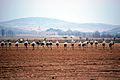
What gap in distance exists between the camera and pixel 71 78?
55.6 feet

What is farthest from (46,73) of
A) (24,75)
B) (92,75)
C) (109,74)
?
(109,74)

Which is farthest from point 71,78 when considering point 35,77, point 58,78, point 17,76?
point 17,76

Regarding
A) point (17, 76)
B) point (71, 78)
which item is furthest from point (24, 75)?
point (71, 78)

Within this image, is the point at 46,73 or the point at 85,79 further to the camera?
the point at 46,73

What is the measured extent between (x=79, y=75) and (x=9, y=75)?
502 centimetres

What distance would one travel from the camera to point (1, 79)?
16453 millimetres

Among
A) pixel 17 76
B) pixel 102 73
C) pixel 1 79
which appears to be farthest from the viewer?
pixel 102 73

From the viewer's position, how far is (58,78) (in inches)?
668

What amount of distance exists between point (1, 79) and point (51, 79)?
3255 mm

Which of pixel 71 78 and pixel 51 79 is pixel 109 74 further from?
pixel 51 79

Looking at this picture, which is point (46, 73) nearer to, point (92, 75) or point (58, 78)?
point (58, 78)

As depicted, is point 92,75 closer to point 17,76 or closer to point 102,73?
point 102,73

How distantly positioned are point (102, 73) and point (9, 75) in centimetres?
688

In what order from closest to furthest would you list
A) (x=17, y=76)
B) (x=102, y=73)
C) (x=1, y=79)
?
(x=1, y=79) → (x=17, y=76) → (x=102, y=73)
